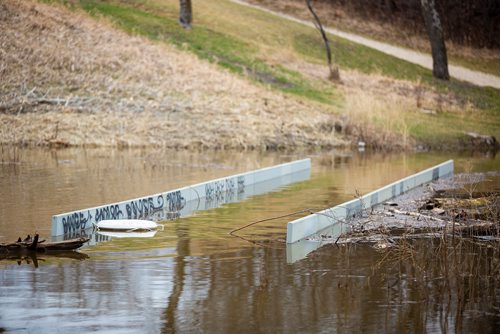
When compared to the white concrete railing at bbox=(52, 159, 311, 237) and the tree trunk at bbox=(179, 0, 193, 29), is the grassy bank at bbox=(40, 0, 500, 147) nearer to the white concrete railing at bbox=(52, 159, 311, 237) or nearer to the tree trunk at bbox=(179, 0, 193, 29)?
the tree trunk at bbox=(179, 0, 193, 29)

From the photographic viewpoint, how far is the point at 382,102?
32.3m

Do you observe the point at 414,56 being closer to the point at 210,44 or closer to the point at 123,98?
the point at 210,44

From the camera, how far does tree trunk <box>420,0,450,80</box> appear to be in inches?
1658

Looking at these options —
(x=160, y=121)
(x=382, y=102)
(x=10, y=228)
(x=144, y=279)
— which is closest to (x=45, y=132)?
(x=160, y=121)

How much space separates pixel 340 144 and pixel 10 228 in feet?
52.5

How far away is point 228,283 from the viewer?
429 inches

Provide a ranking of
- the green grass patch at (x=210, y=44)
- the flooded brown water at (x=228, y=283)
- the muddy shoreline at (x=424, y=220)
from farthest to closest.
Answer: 1. the green grass patch at (x=210, y=44)
2. the muddy shoreline at (x=424, y=220)
3. the flooded brown water at (x=228, y=283)

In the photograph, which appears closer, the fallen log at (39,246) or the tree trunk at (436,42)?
the fallen log at (39,246)

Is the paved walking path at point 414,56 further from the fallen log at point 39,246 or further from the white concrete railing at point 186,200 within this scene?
the fallen log at point 39,246

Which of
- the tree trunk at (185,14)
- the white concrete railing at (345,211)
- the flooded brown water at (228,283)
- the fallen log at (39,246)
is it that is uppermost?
the tree trunk at (185,14)

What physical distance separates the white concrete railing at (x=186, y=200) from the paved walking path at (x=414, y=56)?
75.3 ft

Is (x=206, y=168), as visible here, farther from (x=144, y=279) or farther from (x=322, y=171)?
(x=144, y=279)

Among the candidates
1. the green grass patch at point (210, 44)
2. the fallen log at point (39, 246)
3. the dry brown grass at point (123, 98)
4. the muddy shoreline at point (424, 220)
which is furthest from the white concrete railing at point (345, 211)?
the green grass patch at point (210, 44)

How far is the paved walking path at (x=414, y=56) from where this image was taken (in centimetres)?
4391
